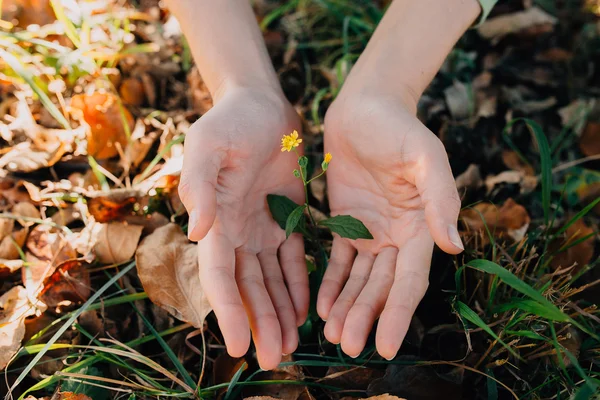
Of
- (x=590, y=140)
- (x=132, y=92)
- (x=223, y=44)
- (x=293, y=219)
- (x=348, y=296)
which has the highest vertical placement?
(x=223, y=44)

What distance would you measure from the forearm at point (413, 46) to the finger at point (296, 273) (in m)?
0.60

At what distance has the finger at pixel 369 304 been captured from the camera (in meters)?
1.29

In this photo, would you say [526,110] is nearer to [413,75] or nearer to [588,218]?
[588,218]

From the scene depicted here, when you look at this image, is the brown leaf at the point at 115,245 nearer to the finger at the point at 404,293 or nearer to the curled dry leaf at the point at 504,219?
the finger at the point at 404,293

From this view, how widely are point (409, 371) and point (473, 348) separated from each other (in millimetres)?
221

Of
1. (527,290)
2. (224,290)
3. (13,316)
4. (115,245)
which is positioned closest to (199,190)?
(224,290)

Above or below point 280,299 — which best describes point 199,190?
above

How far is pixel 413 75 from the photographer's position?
5.71 ft

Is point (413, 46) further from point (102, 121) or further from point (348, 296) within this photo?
point (102, 121)

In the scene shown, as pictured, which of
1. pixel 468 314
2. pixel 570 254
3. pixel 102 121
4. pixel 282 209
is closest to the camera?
pixel 468 314

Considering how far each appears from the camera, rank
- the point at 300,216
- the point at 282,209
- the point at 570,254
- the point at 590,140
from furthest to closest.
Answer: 1. the point at 590,140
2. the point at 570,254
3. the point at 282,209
4. the point at 300,216

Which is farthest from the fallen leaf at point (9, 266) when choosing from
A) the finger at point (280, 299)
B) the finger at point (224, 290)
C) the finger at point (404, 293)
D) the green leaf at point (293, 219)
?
the finger at point (404, 293)

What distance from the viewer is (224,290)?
4.30 ft

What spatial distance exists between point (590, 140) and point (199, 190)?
5.89 feet
